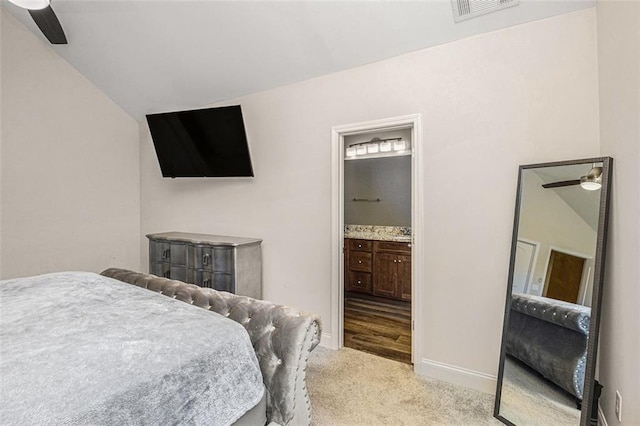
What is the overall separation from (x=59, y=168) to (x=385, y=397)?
13.7ft

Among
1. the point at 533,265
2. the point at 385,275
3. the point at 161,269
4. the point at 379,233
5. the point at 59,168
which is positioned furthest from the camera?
the point at 379,233

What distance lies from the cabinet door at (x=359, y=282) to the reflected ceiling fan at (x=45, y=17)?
399cm

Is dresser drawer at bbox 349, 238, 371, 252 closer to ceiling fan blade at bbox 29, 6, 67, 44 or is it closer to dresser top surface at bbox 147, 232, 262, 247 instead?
dresser top surface at bbox 147, 232, 262, 247

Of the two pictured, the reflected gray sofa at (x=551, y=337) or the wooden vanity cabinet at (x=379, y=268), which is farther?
the wooden vanity cabinet at (x=379, y=268)

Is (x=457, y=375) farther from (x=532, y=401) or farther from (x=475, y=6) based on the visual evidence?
(x=475, y=6)

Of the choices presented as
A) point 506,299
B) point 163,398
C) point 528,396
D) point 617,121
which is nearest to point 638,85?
point 617,121

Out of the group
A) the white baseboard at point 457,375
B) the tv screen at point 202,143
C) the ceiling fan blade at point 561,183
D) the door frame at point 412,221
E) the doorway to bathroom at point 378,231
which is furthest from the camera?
the doorway to bathroom at point 378,231

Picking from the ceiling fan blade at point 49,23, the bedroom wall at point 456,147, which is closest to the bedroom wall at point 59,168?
the ceiling fan blade at point 49,23

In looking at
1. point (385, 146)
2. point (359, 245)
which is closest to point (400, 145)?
point (385, 146)

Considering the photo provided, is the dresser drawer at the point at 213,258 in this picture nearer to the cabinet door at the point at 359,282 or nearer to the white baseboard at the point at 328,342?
the white baseboard at the point at 328,342

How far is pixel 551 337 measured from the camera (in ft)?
5.80

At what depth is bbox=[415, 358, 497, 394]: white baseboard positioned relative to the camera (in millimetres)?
2170

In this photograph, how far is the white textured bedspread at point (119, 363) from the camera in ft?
2.85

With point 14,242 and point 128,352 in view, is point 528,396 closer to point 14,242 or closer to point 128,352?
point 128,352
